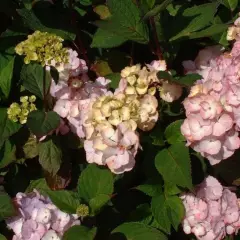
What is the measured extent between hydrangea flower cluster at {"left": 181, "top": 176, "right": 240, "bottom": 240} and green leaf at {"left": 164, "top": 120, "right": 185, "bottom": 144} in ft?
0.68

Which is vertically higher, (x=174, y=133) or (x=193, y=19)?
(x=193, y=19)

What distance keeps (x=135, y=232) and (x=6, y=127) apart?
54cm

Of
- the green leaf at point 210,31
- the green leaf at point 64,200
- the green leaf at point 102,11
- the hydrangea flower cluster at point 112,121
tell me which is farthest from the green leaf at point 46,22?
the green leaf at point 64,200

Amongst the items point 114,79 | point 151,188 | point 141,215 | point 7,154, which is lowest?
point 141,215

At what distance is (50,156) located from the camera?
2094 mm

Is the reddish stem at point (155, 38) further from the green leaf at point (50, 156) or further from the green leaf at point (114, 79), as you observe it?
the green leaf at point (50, 156)

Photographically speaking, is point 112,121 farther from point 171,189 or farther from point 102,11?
point 102,11

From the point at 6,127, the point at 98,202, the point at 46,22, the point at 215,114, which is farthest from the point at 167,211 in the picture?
the point at 46,22

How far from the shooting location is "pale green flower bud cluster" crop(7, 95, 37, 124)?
198 centimetres

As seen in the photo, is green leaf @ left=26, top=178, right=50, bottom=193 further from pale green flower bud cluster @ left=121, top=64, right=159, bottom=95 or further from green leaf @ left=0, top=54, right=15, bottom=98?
pale green flower bud cluster @ left=121, top=64, right=159, bottom=95

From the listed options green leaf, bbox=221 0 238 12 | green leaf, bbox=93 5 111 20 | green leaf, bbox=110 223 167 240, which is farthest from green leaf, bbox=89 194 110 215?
green leaf, bbox=221 0 238 12

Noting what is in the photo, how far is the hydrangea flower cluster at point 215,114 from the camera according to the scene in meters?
1.90

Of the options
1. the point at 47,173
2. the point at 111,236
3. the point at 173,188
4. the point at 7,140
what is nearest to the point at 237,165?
the point at 173,188

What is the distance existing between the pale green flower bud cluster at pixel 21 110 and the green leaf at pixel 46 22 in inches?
13.9
